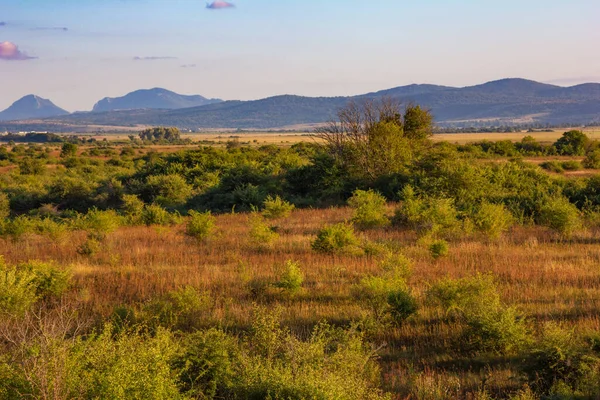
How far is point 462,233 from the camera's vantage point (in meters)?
15.2

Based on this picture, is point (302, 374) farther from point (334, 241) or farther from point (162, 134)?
point (162, 134)

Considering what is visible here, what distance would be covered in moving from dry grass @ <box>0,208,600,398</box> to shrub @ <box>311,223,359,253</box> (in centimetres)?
27

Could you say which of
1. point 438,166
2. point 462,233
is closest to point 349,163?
point 438,166

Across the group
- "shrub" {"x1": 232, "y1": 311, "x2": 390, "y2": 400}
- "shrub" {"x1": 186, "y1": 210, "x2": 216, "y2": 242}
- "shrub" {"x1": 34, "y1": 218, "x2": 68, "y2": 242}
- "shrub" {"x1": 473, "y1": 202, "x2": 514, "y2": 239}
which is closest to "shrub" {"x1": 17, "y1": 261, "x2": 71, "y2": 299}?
"shrub" {"x1": 34, "y1": 218, "x2": 68, "y2": 242}

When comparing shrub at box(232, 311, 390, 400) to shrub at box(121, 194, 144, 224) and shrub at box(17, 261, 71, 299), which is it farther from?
shrub at box(121, 194, 144, 224)

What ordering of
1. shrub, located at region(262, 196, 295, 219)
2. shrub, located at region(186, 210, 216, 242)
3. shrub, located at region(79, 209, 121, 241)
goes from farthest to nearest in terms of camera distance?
shrub, located at region(262, 196, 295, 219) < shrub, located at region(79, 209, 121, 241) < shrub, located at region(186, 210, 216, 242)

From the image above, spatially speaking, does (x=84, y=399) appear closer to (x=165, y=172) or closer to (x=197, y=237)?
(x=197, y=237)

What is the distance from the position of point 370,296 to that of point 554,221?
8086mm

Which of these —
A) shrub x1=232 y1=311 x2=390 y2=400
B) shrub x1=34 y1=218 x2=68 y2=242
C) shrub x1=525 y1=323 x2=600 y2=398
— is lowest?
shrub x1=34 y1=218 x2=68 y2=242

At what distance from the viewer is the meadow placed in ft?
16.9

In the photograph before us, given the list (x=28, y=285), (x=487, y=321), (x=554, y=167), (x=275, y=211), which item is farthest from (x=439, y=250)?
(x=554, y=167)

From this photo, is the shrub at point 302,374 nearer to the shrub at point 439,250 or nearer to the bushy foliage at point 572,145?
the shrub at point 439,250

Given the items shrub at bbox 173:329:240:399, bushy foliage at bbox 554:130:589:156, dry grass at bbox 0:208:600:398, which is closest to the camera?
shrub at bbox 173:329:240:399

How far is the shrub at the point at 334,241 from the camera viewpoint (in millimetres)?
13109
